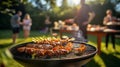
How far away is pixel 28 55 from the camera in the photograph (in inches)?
149

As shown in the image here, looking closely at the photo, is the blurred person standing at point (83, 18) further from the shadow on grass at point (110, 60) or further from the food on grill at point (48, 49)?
the food on grill at point (48, 49)

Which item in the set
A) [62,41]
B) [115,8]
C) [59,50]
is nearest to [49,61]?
[59,50]

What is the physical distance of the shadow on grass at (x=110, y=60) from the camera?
774cm

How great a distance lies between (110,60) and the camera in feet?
27.5

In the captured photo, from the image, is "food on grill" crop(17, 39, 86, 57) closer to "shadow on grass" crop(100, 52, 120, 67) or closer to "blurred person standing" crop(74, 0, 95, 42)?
"blurred person standing" crop(74, 0, 95, 42)

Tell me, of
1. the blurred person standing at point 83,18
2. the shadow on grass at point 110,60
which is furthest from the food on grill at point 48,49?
the shadow on grass at point 110,60

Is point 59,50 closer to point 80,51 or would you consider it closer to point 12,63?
point 80,51

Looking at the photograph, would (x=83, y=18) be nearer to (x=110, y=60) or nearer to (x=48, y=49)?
(x=110, y=60)

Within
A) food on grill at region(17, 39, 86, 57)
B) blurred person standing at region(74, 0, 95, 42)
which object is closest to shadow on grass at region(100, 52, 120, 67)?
blurred person standing at region(74, 0, 95, 42)

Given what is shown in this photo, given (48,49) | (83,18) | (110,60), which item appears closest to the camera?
(48,49)

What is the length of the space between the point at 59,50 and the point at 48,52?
19cm

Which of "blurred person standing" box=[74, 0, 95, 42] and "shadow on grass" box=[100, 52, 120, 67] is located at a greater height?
"blurred person standing" box=[74, 0, 95, 42]

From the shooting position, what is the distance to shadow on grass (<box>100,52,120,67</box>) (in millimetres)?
7736

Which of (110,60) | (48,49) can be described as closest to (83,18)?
(110,60)
